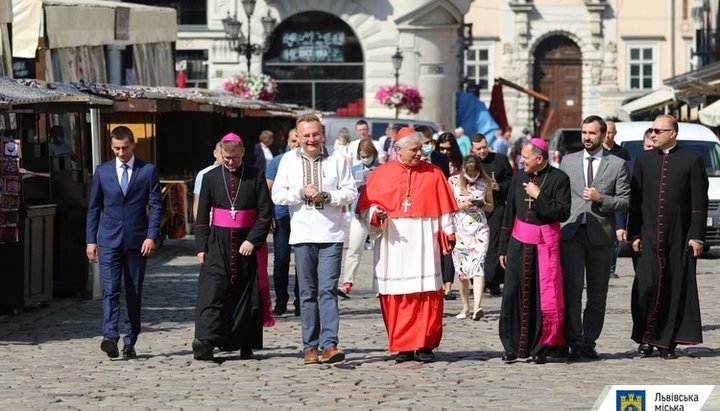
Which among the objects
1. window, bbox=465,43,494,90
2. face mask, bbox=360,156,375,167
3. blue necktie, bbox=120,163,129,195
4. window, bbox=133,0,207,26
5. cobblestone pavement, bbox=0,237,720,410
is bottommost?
cobblestone pavement, bbox=0,237,720,410

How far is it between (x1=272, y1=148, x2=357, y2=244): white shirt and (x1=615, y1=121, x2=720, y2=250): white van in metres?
12.2

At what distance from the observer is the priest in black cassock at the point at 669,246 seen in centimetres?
1334

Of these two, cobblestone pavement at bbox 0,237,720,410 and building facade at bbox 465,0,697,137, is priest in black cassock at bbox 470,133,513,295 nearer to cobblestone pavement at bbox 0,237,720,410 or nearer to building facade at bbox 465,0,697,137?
cobblestone pavement at bbox 0,237,720,410

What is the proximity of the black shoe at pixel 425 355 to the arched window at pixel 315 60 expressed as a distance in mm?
42534

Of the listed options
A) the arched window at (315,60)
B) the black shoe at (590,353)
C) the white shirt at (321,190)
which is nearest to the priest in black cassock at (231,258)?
the white shirt at (321,190)

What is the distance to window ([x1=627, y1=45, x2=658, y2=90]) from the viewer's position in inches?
2825

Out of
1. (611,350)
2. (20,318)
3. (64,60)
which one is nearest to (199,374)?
(611,350)

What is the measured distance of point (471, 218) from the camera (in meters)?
16.9

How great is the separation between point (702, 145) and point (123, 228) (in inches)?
558

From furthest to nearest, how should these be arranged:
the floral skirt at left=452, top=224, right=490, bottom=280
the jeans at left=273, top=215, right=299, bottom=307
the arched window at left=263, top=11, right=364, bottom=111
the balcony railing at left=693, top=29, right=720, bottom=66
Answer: the arched window at left=263, top=11, right=364, bottom=111 → the balcony railing at left=693, top=29, right=720, bottom=66 → the jeans at left=273, top=215, right=299, bottom=307 → the floral skirt at left=452, top=224, right=490, bottom=280

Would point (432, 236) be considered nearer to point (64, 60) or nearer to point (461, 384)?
point (461, 384)

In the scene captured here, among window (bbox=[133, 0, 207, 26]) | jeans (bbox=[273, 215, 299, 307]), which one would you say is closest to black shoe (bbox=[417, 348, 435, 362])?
jeans (bbox=[273, 215, 299, 307])

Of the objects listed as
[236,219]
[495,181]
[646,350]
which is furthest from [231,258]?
[495,181]

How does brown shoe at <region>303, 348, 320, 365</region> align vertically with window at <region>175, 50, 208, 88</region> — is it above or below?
below
